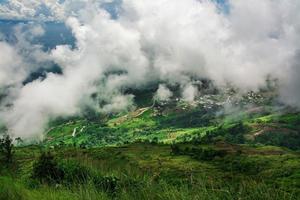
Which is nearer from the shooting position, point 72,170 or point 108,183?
point 108,183

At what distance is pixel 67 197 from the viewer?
8.98m

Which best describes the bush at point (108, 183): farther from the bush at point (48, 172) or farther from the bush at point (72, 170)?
the bush at point (48, 172)

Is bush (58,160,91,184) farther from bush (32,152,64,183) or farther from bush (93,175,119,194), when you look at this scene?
bush (93,175,119,194)

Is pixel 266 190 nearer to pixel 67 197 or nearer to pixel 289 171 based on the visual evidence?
pixel 67 197

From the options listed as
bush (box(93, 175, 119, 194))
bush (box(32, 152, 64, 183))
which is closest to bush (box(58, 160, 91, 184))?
bush (box(32, 152, 64, 183))

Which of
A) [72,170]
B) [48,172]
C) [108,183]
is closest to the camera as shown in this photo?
[108,183]

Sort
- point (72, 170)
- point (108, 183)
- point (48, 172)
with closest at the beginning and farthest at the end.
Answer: point (108, 183), point (72, 170), point (48, 172)

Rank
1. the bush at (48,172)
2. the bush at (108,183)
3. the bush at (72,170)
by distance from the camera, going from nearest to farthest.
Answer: the bush at (108,183) < the bush at (72,170) < the bush at (48,172)

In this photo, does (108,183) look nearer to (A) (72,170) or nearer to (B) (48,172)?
(A) (72,170)

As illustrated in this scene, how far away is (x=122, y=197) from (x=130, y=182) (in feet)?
5.24

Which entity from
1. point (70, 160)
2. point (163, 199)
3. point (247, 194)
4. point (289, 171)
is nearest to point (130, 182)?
point (163, 199)

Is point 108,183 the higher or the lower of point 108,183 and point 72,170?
the lower

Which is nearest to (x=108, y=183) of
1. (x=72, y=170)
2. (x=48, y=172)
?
(x=72, y=170)

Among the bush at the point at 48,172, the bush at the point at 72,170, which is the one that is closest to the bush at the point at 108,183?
the bush at the point at 72,170
